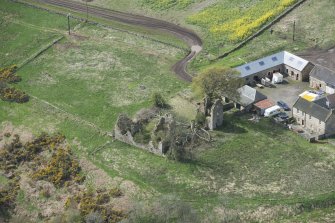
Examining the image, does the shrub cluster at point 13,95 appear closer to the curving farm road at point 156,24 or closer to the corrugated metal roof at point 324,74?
the curving farm road at point 156,24

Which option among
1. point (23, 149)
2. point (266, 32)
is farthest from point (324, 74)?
point (23, 149)

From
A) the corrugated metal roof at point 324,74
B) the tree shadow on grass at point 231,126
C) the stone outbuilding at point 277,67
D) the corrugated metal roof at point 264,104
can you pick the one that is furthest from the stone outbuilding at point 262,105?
the corrugated metal roof at point 324,74

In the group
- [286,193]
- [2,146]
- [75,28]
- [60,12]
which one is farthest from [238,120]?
[60,12]

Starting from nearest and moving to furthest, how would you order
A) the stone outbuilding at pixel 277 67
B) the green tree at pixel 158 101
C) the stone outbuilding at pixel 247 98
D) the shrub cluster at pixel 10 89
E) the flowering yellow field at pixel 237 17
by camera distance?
the stone outbuilding at pixel 247 98
the green tree at pixel 158 101
the shrub cluster at pixel 10 89
the stone outbuilding at pixel 277 67
the flowering yellow field at pixel 237 17

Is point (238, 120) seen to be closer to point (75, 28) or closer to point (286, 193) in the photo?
point (286, 193)

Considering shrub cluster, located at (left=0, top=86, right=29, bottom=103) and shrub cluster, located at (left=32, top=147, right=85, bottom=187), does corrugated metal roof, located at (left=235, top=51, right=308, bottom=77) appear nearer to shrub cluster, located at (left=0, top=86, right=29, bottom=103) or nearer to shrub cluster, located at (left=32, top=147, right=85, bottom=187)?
shrub cluster, located at (left=32, top=147, right=85, bottom=187)

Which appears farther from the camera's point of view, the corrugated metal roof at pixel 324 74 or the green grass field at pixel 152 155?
the corrugated metal roof at pixel 324 74

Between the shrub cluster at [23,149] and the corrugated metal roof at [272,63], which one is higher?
the corrugated metal roof at [272,63]
